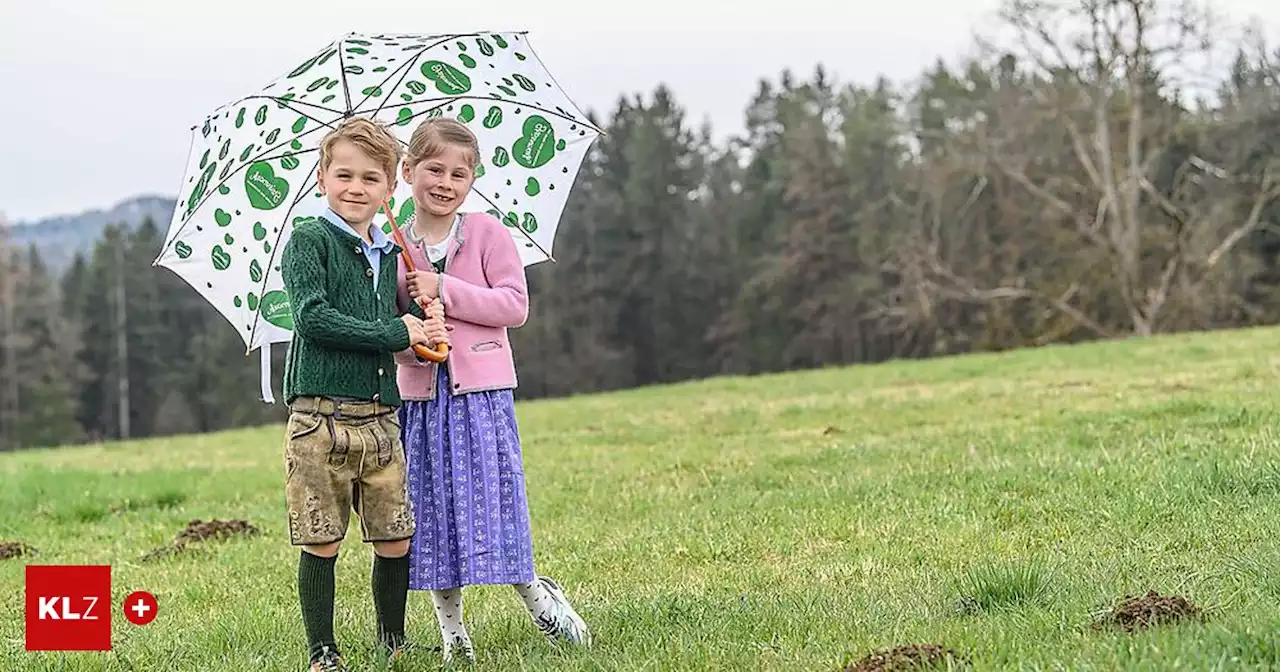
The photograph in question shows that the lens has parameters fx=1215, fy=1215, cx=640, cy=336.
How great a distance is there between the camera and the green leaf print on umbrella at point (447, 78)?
4.98 m

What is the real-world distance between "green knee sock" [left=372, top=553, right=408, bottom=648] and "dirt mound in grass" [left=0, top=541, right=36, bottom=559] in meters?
4.62

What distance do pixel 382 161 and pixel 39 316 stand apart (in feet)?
204

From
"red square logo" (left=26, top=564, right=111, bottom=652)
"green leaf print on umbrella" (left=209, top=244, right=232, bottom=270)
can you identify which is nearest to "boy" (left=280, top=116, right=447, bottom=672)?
"green leaf print on umbrella" (left=209, top=244, right=232, bottom=270)

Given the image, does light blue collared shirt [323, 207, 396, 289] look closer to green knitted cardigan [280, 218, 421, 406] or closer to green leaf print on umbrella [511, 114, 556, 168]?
green knitted cardigan [280, 218, 421, 406]

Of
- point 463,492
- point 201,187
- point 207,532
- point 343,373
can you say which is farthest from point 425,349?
point 207,532

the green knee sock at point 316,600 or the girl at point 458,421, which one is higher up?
the girl at point 458,421

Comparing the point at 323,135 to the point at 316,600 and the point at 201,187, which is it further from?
the point at 316,600

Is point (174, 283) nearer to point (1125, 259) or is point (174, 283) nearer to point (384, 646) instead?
point (1125, 259)

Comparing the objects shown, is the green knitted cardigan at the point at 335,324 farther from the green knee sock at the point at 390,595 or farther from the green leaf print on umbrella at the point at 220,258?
the green leaf print on umbrella at the point at 220,258

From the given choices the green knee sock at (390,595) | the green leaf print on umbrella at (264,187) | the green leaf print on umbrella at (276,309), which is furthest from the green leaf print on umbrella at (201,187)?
the green knee sock at (390,595)

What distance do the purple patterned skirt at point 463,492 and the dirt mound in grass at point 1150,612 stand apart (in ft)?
6.72

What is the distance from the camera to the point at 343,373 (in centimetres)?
421

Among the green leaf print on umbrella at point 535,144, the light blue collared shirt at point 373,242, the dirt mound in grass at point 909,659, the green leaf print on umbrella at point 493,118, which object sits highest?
the green leaf print on umbrella at point 493,118

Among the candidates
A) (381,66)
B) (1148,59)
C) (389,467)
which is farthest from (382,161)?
(1148,59)
